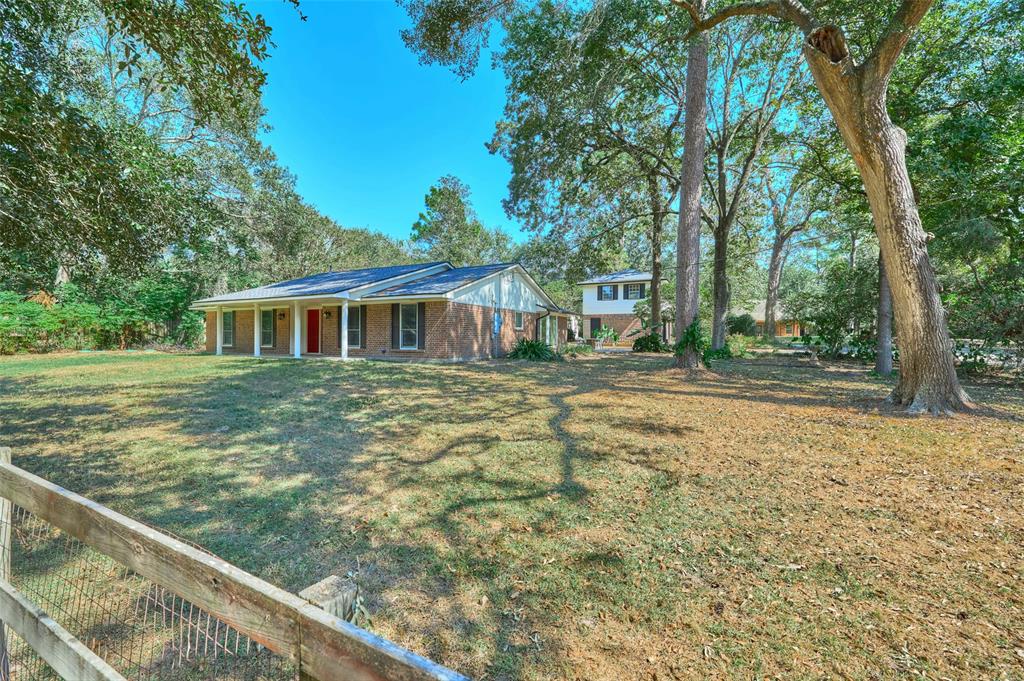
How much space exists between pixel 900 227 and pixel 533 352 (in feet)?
41.5

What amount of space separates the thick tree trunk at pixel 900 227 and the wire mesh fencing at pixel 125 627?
8.51 metres

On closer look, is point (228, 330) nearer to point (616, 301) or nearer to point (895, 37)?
point (895, 37)

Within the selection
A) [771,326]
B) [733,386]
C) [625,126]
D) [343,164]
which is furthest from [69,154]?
[771,326]

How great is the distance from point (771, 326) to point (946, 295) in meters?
22.5

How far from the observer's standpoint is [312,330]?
18.9 metres

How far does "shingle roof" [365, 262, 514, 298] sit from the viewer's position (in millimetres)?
15973

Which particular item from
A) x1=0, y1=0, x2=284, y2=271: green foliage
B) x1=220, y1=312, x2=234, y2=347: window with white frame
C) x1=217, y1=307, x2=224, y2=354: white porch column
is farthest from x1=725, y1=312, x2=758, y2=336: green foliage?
x1=0, y1=0, x2=284, y2=271: green foliage

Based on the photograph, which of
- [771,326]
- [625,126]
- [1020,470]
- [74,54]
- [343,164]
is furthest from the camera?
[771,326]

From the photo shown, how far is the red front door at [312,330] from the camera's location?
61.6ft

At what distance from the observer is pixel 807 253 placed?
133 ft

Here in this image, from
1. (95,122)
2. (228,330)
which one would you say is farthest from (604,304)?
(95,122)

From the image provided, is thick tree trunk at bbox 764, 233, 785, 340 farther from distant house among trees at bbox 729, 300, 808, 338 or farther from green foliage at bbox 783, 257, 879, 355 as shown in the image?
green foliage at bbox 783, 257, 879, 355

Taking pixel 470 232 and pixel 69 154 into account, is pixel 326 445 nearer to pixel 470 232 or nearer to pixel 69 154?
pixel 69 154

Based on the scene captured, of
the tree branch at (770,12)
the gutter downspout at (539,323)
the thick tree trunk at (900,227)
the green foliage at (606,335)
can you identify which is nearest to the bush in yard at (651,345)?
the gutter downspout at (539,323)
